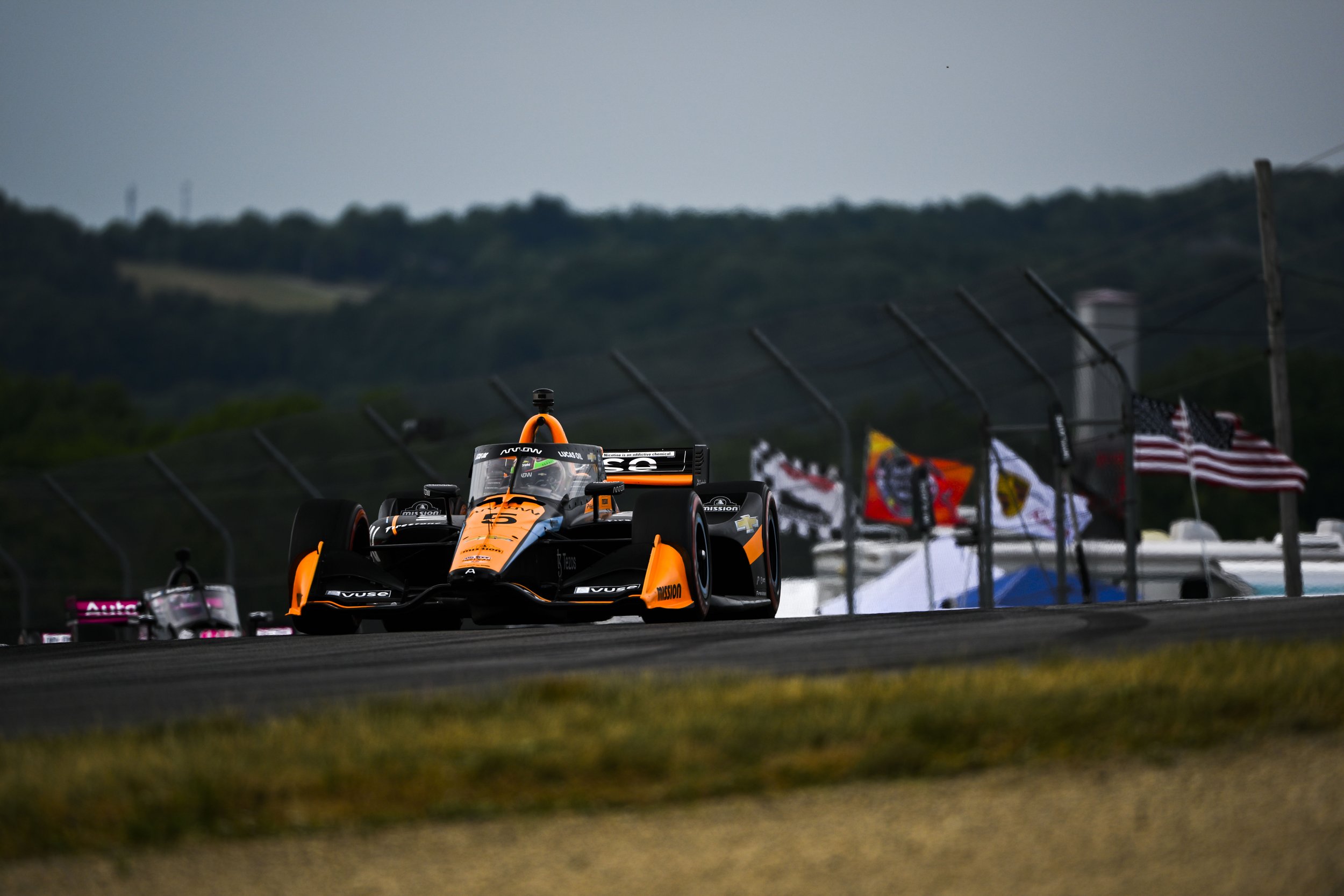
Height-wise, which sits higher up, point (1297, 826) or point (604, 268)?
point (604, 268)

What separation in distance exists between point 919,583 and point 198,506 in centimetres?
1023

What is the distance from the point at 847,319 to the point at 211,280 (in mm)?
109448

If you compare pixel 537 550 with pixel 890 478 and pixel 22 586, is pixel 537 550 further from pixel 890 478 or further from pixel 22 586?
pixel 890 478

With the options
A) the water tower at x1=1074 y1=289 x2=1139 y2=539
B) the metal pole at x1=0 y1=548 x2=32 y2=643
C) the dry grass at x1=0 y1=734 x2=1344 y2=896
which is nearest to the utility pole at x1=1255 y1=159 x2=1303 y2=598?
the water tower at x1=1074 y1=289 x2=1139 y2=539

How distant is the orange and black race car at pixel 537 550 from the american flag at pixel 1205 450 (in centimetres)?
657

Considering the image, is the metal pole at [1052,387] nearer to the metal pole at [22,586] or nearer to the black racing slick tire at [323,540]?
the black racing slick tire at [323,540]

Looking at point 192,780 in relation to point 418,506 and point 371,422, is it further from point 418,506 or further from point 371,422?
point 371,422

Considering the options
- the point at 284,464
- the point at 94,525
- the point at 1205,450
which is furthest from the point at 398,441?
the point at 1205,450

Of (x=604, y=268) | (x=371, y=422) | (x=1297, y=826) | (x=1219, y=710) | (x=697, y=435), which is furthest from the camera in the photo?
(x=604, y=268)

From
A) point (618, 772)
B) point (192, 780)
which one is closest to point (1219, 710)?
point (618, 772)

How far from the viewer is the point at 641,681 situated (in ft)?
20.0

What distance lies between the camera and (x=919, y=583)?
24938 millimetres

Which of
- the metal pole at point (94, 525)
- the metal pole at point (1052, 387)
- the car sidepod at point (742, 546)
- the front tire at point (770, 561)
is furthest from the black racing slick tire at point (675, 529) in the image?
the metal pole at point (94, 525)

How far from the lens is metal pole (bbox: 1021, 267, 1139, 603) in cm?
1550
